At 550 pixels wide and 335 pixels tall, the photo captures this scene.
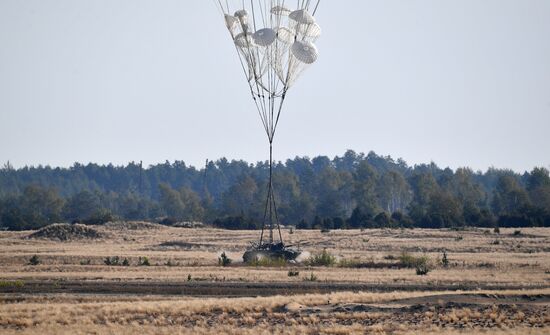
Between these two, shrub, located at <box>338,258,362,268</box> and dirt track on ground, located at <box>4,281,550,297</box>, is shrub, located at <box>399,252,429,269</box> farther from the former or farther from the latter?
dirt track on ground, located at <box>4,281,550,297</box>

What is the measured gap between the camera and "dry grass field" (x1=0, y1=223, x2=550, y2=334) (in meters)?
28.4

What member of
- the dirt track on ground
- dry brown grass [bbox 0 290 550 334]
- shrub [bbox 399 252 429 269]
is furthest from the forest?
dry brown grass [bbox 0 290 550 334]

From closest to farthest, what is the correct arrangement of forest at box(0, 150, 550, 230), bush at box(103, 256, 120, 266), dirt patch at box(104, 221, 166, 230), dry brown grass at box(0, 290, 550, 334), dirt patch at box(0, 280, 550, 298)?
1. dry brown grass at box(0, 290, 550, 334)
2. dirt patch at box(0, 280, 550, 298)
3. bush at box(103, 256, 120, 266)
4. dirt patch at box(104, 221, 166, 230)
5. forest at box(0, 150, 550, 230)

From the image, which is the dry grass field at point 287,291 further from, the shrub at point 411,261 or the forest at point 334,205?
the forest at point 334,205

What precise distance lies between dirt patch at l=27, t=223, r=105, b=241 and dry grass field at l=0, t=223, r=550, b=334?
8.01 m

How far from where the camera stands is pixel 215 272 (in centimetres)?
4856

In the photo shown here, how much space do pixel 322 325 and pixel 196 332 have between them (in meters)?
3.69

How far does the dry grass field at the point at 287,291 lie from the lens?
2841 cm

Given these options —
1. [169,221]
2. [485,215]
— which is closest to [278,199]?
[169,221]

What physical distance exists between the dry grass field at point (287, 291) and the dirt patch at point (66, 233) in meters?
8.01

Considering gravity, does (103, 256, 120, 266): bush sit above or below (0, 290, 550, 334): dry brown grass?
above

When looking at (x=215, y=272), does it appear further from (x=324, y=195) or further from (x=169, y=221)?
(x=324, y=195)

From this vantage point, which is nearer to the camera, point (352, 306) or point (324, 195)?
point (352, 306)

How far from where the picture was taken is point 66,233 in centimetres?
8612
